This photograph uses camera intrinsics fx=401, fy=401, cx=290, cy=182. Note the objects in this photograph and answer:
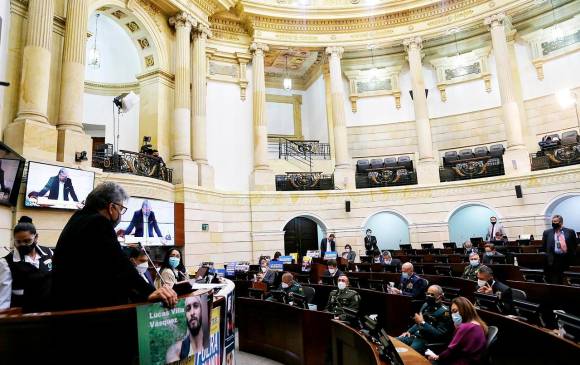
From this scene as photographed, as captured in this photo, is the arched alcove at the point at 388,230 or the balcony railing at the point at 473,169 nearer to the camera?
the balcony railing at the point at 473,169

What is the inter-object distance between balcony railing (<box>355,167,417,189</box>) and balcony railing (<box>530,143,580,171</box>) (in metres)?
4.49

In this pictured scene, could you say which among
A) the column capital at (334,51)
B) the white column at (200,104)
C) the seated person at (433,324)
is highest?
the column capital at (334,51)

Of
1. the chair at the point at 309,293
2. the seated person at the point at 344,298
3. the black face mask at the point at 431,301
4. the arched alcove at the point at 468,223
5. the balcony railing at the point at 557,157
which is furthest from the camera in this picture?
the arched alcove at the point at 468,223

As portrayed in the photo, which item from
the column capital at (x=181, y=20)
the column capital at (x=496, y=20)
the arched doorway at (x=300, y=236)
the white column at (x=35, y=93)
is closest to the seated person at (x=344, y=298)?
the white column at (x=35, y=93)

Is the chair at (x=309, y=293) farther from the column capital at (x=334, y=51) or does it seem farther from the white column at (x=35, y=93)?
the column capital at (x=334, y=51)

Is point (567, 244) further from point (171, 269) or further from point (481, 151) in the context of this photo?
point (481, 151)

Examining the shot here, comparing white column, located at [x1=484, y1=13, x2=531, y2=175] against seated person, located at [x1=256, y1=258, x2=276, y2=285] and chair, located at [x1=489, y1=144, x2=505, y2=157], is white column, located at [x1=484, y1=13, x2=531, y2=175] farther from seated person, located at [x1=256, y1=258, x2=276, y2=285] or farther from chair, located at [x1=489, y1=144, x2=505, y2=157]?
seated person, located at [x1=256, y1=258, x2=276, y2=285]

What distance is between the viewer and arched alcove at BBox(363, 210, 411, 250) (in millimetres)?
18016

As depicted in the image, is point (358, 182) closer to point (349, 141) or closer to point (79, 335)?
point (349, 141)

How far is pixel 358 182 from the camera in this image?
57.0ft

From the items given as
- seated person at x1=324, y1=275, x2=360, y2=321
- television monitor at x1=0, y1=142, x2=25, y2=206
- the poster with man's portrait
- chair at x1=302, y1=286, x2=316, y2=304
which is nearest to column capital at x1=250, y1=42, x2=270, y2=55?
television monitor at x1=0, y1=142, x2=25, y2=206

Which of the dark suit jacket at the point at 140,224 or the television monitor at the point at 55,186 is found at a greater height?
the television monitor at the point at 55,186

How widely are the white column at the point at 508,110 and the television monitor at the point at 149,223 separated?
12.5 metres

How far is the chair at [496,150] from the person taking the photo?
1645 centimetres
